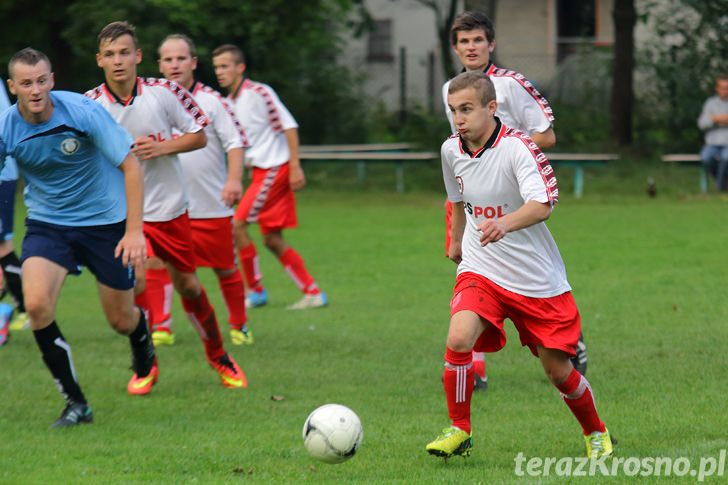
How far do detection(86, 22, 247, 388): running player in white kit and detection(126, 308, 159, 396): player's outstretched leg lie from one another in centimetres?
48

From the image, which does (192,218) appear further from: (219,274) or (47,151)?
(47,151)

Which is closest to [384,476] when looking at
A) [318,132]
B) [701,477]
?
[701,477]

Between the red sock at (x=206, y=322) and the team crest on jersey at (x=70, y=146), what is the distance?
5.61 ft

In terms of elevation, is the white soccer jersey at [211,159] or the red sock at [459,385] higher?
the white soccer jersey at [211,159]

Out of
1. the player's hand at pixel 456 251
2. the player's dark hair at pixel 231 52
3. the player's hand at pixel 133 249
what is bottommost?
the player's hand at pixel 456 251

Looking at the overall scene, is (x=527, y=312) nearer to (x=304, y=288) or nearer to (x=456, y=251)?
(x=456, y=251)

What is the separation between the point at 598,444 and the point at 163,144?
11.5ft

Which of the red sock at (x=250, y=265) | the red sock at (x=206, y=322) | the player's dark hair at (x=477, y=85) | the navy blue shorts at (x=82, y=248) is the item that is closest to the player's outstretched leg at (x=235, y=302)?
the red sock at (x=206, y=322)

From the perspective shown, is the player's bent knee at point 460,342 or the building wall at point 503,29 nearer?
the player's bent knee at point 460,342

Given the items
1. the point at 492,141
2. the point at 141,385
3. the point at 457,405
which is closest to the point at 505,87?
the point at 492,141

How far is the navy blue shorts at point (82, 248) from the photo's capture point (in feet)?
23.2

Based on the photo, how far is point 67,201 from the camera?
7129 millimetres

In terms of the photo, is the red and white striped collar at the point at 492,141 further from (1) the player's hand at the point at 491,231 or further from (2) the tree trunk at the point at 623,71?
(2) the tree trunk at the point at 623,71

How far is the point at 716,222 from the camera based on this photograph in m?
17.3
